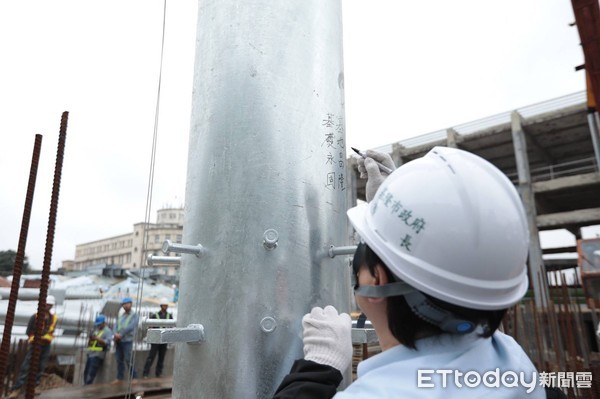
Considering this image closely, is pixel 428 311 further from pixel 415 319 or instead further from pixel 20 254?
pixel 20 254

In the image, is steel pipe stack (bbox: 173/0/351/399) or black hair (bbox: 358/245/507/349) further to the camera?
steel pipe stack (bbox: 173/0/351/399)

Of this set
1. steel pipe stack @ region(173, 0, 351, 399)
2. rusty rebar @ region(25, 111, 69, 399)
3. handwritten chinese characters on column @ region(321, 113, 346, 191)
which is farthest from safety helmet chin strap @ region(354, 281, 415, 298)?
rusty rebar @ region(25, 111, 69, 399)

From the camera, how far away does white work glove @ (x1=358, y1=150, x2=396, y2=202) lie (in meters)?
1.77

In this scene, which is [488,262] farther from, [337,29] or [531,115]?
[531,115]

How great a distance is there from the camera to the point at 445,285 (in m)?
1.01

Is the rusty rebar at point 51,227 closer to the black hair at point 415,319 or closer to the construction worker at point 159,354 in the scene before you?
the black hair at point 415,319

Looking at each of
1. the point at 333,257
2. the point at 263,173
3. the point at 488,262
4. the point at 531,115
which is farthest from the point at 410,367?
the point at 531,115

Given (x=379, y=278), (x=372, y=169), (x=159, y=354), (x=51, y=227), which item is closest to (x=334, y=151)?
(x=372, y=169)

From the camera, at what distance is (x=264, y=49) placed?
1.50 m

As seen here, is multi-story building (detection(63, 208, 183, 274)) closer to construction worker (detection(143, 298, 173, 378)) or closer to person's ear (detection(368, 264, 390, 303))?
construction worker (detection(143, 298, 173, 378))

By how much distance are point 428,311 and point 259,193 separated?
25.7 inches

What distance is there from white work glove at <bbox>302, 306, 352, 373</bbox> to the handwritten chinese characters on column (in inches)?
18.5

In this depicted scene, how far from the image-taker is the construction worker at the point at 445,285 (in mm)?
974

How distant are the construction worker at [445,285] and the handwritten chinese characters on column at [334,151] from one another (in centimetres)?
43
